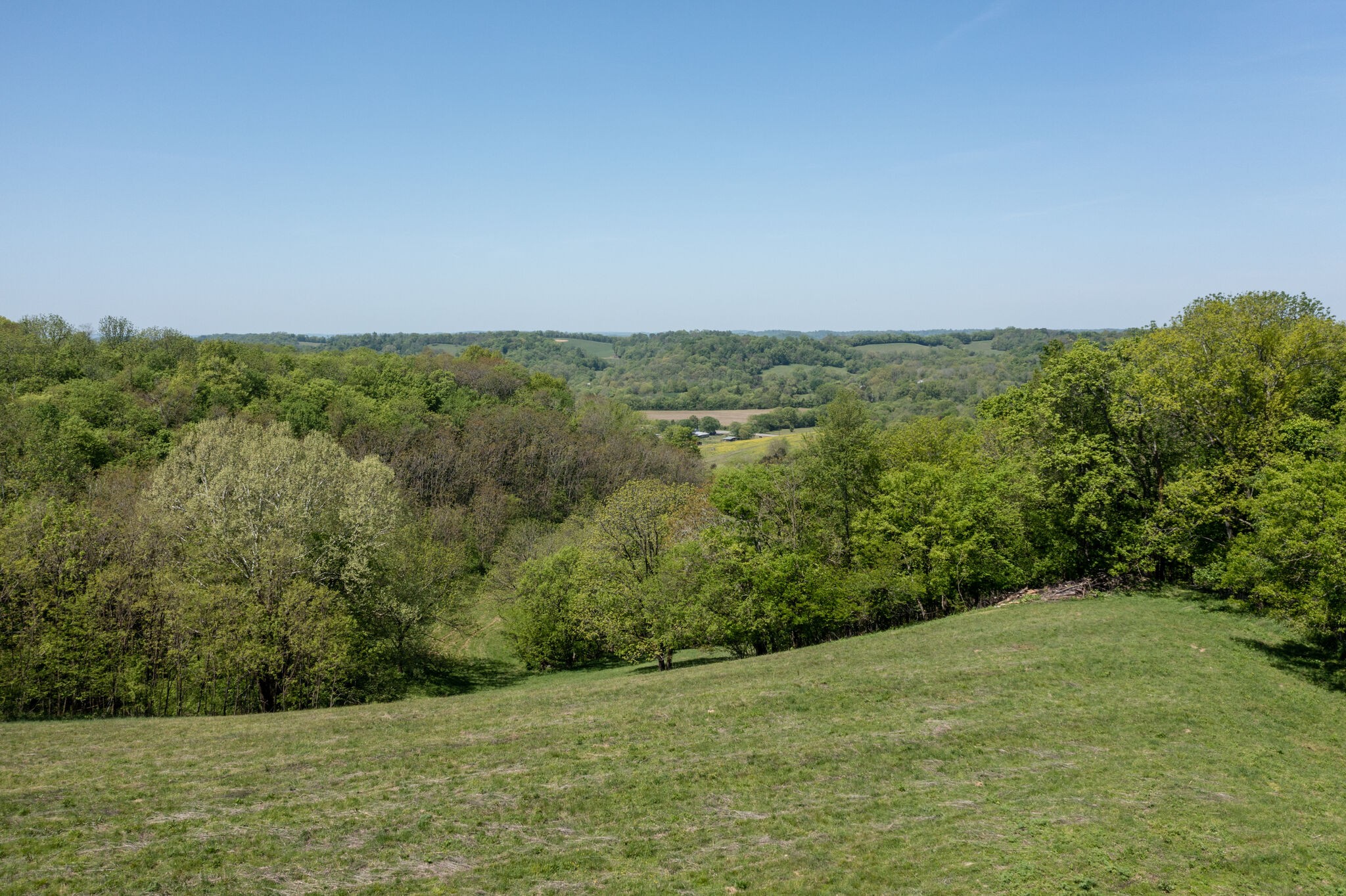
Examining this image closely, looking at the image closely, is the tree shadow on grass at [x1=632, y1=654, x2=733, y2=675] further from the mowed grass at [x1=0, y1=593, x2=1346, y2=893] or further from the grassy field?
the grassy field

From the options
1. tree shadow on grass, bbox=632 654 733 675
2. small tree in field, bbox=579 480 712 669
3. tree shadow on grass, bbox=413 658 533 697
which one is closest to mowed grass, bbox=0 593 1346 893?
small tree in field, bbox=579 480 712 669

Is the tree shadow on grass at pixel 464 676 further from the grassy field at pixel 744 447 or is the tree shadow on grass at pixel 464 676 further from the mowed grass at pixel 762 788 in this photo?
the grassy field at pixel 744 447

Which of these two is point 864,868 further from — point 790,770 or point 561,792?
point 561,792

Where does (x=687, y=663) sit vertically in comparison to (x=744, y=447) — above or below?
below

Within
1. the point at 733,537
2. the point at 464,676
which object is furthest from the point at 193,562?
the point at 733,537

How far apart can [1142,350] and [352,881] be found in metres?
37.7

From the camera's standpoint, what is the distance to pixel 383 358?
11275cm

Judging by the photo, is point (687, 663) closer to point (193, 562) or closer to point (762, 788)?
point (762, 788)

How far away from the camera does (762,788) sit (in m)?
16.9

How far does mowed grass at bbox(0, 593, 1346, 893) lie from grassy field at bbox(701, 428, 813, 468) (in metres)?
95.2

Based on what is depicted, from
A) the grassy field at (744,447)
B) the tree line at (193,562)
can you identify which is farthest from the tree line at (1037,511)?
the grassy field at (744,447)

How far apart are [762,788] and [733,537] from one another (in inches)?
903

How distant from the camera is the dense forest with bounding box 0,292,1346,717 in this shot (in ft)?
99.8

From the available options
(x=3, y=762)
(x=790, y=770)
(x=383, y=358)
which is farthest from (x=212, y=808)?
(x=383, y=358)
